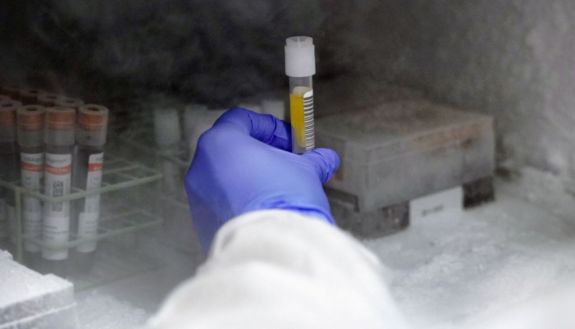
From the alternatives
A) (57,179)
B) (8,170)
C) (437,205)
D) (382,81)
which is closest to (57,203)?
(57,179)

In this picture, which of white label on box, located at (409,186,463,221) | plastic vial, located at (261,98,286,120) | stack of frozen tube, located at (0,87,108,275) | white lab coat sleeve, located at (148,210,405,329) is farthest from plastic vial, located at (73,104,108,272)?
white lab coat sleeve, located at (148,210,405,329)

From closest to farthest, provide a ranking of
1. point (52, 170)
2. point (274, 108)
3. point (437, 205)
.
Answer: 1. point (52, 170)
2. point (274, 108)
3. point (437, 205)

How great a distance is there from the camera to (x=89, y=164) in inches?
65.1

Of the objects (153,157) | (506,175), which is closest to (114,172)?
(153,157)

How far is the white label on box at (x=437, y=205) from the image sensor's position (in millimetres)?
1896

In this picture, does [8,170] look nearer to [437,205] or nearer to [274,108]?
[274,108]

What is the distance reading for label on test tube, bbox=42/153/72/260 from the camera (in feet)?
5.24

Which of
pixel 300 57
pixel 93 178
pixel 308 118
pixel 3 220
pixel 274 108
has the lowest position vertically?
pixel 3 220

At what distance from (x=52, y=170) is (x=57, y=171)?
1 centimetres

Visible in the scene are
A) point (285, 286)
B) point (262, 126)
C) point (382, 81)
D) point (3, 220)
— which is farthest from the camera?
point (382, 81)

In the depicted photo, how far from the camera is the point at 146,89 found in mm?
2057

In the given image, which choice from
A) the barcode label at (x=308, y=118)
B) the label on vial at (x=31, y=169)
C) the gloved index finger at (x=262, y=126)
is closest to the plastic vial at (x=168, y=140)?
the label on vial at (x=31, y=169)

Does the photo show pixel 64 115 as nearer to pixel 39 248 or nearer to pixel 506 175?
pixel 39 248

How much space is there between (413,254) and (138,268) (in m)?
0.63
